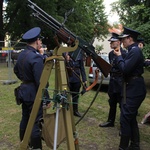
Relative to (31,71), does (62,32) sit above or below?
above

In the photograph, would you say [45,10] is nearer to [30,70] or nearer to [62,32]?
[30,70]

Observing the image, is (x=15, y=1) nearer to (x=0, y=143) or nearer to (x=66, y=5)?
(x=66, y=5)

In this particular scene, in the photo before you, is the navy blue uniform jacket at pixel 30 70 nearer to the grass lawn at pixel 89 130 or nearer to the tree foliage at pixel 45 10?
the grass lawn at pixel 89 130

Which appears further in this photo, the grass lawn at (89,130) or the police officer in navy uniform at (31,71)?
the grass lawn at (89,130)

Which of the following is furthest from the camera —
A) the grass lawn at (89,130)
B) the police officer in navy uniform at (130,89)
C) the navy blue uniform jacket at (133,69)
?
the grass lawn at (89,130)

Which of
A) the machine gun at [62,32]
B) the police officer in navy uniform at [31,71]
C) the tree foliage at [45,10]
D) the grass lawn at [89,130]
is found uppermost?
the tree foliage at [45,10]

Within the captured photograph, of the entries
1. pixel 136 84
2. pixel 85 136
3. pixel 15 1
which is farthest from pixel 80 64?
pixel 15 1

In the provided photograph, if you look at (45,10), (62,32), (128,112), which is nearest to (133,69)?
(128,112)

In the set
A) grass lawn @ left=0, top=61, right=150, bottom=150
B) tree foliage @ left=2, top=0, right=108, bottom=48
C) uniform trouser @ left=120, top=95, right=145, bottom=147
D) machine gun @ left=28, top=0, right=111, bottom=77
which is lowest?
grass lawn @ left=0, top=61, right=150, bottom=150

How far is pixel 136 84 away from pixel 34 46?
5.37 feet

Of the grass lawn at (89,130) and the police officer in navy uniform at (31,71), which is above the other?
the police officer in navy uniform at (31,71)

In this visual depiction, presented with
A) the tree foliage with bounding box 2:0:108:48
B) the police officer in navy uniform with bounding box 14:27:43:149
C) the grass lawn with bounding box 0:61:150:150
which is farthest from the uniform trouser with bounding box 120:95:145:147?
the tree foliage with bounding box 2:0:108:48

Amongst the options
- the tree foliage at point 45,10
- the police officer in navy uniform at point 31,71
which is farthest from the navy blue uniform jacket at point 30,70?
the tree foliage at point 45,10

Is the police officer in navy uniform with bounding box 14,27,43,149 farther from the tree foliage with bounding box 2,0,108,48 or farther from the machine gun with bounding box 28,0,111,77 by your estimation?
the tree foliage with bounding box 2,0,108,48
